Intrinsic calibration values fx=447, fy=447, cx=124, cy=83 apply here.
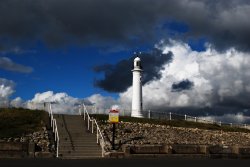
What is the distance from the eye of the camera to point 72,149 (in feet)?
104

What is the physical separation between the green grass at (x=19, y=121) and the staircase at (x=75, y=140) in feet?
5.50

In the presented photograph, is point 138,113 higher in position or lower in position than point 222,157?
higher

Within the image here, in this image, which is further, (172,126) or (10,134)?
(172,126)

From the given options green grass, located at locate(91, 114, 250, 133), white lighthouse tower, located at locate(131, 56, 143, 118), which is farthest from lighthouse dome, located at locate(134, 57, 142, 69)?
green grass, located at locate(91, 114, 250, 133)

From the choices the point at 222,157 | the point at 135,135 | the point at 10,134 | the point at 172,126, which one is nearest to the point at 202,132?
the point at 172,126

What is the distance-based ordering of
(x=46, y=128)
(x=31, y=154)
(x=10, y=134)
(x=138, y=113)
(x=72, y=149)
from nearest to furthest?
(x=31, y=154) < (x=72, y=149) < (x=10, y=134) < (x=46, y=128) < (x=138, y=113)

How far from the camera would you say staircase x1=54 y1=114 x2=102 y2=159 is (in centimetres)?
3108

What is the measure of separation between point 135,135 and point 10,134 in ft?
35.2

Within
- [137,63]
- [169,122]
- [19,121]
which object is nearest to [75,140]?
[19,121]

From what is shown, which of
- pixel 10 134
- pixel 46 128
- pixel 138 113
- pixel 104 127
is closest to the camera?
pixel 10 134

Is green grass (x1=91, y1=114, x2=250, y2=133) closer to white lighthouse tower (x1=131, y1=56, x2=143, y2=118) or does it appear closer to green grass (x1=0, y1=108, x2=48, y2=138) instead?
green grass (x1=0, y1=108, x2=48, y2=138)

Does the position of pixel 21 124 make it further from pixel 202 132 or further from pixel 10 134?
pixel 202 132

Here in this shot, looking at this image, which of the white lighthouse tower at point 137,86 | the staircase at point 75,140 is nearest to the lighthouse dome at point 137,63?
the white lighthouse tower at point 137,86

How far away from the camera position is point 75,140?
33.7 m
